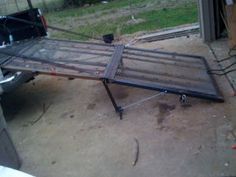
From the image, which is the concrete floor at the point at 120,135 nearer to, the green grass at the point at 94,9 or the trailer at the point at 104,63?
the trailer at the point at 104,63

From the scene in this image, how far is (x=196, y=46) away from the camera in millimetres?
7184

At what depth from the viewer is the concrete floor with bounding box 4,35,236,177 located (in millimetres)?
3955

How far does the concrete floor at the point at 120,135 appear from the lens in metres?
3.96

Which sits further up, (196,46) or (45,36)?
(45,36)

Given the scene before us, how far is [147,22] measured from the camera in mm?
9672

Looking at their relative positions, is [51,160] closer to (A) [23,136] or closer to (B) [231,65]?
(A) [23,136]

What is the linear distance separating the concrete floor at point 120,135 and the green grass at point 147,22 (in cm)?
324

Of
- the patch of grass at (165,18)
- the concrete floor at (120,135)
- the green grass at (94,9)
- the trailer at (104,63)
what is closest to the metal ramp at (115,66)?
the trailer at (104,63)

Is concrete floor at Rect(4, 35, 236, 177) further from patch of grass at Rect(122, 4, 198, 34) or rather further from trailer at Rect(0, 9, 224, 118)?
patch of grass at Rect(122, 4, 198, 34)

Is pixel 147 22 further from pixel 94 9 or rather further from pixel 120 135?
pixel 120 135

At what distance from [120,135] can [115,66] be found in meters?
1.10

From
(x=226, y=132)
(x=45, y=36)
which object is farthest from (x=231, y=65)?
(x=45, y=36)

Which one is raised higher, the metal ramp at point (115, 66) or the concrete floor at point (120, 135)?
the metal ramp at point (115, 66)

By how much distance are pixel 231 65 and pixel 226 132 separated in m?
1.98
